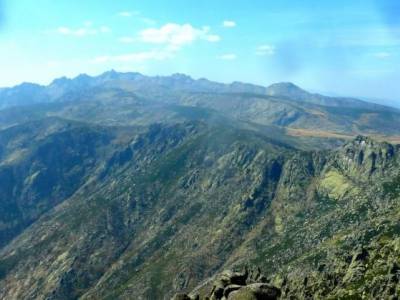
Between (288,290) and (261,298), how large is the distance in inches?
3221

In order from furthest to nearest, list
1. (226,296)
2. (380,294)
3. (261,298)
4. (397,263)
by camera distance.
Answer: (397,263) → (380,294) → (226,296) → (261,298)

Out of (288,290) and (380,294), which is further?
(288,290)

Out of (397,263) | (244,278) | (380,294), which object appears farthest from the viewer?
(397,263)

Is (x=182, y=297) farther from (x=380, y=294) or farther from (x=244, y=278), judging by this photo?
(x=380, y=294)

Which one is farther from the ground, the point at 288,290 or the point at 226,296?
the point at 226,296

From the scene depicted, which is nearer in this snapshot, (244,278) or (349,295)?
(244,278)

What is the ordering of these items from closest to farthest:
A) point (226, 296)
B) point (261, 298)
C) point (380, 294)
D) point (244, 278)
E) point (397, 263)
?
point (261, 298)
point (226, 296)
point (244, 278)
point (380, 294)
point (397, 263)

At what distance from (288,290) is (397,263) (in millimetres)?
43337

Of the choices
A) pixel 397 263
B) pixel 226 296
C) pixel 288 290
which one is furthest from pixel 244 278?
pixel 397 263

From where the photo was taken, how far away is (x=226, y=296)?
422 feet

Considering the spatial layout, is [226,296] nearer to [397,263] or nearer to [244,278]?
[244,278]

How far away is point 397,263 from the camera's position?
620 feet

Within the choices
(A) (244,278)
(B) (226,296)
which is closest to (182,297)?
(B) (226,296)

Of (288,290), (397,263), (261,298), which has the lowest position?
(288,290)
